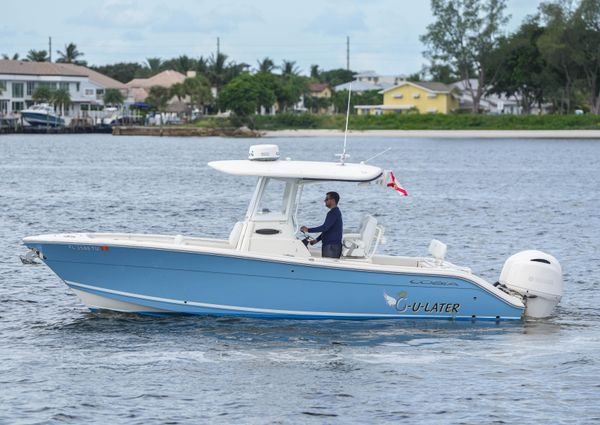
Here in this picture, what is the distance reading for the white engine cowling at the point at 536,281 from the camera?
1825 cm

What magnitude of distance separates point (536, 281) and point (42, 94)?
12855 centimetres

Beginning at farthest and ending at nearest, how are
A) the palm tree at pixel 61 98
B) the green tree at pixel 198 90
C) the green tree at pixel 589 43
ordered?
the green tree at pixel 198 90
the palm tree at pixel 61 98
the green tree at pixel 589 43

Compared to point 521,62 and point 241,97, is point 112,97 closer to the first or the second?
point 241,97

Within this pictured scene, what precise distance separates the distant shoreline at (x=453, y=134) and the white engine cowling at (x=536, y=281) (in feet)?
344

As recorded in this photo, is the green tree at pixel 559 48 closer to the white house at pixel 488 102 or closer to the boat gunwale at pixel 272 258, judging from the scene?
the white house at pixel 488 102

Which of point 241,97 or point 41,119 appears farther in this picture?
point 41,119

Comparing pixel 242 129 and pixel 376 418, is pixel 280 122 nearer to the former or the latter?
pixel 242 129

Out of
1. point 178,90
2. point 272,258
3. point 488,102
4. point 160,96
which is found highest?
point 178,90

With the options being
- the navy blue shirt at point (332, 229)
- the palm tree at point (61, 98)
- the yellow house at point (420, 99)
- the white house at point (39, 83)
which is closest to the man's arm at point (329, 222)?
the navy blue shirt at point (332, 229)

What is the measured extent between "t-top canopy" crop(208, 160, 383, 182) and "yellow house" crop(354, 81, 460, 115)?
121 meters

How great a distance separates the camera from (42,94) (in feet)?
462

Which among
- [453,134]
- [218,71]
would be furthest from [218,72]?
[453,134]

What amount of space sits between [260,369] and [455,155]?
7854 cm

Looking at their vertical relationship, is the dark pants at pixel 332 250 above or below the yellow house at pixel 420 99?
below
